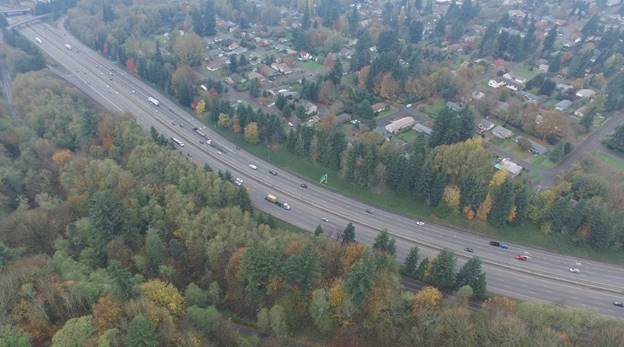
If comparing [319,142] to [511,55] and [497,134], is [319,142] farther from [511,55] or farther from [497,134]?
[511,55]

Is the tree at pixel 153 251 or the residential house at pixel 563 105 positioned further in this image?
the residential house at pixel 563 105

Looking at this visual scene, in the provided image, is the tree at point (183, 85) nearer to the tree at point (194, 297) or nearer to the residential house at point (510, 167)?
the tree at point (194, 297)

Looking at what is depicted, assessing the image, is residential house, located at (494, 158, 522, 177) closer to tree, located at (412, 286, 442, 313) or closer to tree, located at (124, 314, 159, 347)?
tree, located at (412, 286, 442, 313)

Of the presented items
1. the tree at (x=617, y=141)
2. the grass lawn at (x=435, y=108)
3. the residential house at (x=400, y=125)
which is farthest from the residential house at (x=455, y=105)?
the tree at (x=617, y=141)

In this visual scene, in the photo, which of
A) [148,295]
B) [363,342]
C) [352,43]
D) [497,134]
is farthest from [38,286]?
[352,43]

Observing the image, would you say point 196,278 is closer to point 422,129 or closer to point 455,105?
point 422,129

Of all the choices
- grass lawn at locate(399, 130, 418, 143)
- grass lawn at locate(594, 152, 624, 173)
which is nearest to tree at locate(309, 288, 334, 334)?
grass lawn at locate(399, 130, 418, 143)
